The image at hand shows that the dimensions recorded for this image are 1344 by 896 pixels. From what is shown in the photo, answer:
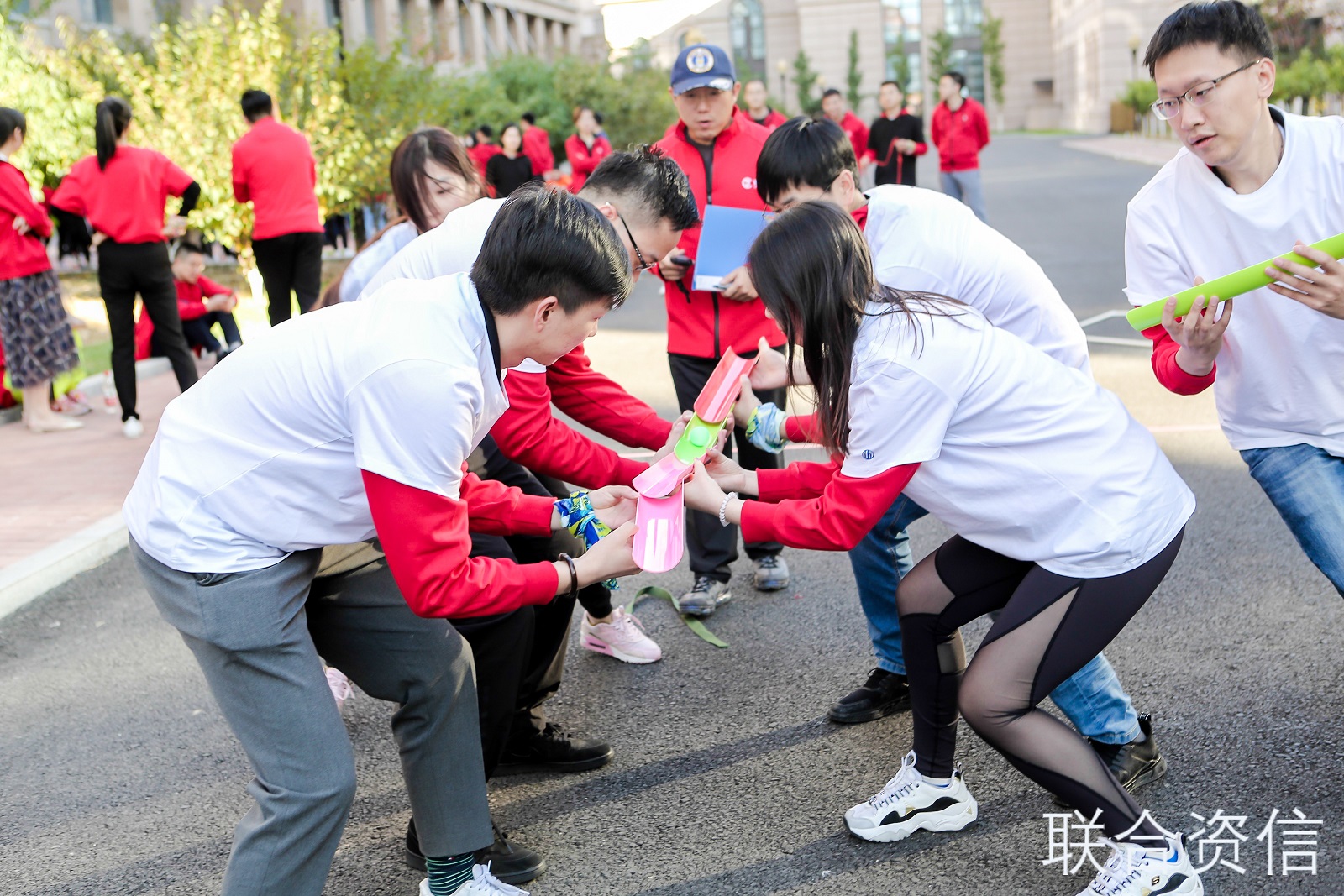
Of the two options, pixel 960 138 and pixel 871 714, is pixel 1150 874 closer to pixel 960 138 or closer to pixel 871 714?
pixel 871 714

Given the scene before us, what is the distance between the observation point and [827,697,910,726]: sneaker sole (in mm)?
3613

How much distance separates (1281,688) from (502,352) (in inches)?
107

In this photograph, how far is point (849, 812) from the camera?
3.03m

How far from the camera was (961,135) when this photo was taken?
14297 mm

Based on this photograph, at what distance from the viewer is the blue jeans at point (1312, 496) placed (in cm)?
278

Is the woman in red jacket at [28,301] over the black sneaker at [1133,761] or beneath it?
over

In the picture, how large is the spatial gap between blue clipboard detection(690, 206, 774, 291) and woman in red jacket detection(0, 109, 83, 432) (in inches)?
207

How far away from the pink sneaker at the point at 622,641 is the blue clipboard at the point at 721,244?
133 cm

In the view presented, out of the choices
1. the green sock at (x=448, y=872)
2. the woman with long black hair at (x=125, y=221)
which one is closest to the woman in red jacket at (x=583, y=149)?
the woman with long black hair at (x=125, y=221)

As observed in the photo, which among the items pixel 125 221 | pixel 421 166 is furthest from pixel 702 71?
pixel 125 221

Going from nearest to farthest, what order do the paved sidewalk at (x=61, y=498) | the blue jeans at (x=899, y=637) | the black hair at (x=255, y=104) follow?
the blue jeans at (x=899, y=637), the paved sidewalk at (x=61, y=498), the black hair at (x=255, y=104)

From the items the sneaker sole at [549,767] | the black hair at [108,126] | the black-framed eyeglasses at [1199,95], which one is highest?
the black hair at [108,126]

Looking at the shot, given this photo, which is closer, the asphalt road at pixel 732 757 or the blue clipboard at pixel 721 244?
the asphalt road at pixel 732 757

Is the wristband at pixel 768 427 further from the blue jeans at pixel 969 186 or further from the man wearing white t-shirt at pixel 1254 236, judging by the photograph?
the blue jeans at pixel 969 186
